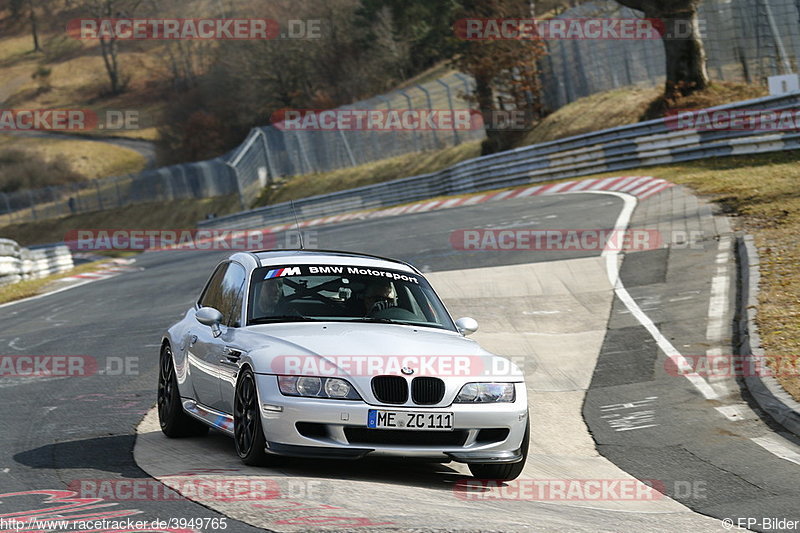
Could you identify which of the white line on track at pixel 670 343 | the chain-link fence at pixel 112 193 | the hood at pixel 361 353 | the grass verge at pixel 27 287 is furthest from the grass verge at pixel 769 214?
the chain-link fence at pixel 112 193

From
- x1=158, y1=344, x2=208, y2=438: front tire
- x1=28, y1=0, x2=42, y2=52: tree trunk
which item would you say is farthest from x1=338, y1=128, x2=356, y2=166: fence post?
x1=28, y1=0, x2=42, y2=52: tree trunk

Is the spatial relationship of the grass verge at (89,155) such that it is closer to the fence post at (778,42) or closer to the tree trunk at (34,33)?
the tree trunk at (34,33)

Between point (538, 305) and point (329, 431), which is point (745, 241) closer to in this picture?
point (538, 305)

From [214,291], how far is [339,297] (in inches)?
58.5

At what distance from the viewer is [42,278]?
3219 cm

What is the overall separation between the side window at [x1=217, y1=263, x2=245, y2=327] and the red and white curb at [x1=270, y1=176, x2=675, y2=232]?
17.3 metres

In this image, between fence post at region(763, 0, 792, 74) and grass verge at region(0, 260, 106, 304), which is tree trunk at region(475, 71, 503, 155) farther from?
grass verge at region(0, 260, 106, 304)

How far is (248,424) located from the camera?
24.9ft

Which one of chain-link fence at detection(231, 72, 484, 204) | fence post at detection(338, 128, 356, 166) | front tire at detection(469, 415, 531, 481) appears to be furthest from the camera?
fence post at detection(338, 128, 356, 166)

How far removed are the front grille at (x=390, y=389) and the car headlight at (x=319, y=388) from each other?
0.46 ft

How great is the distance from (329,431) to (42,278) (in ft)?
87.2

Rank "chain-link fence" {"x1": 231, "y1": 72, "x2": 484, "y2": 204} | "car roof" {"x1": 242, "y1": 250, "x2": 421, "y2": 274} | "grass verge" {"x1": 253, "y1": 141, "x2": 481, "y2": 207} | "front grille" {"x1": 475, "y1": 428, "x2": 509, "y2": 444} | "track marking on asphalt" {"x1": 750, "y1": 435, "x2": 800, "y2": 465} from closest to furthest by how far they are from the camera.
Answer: "front grille" {"x1": 475, "y1": 428, "x2": 509, "y2": 444} → "track marking on asphalt" {"x1": 750, "y1": 435, "x2": 800, "y2": 465} → "car roof" {"x1": 242, "y1": 250, "x2": 421, "y2": 274} → "grass verge" {"x1": 253, "y1": 141, "x2": 481, "y2": 207} → "chain-link fence" {"x1": 231, "y1": 72, "x2": 484, "y2": 204}

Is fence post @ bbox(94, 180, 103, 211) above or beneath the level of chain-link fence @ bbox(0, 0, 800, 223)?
beneath

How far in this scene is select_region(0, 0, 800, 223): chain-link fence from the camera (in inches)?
1292
